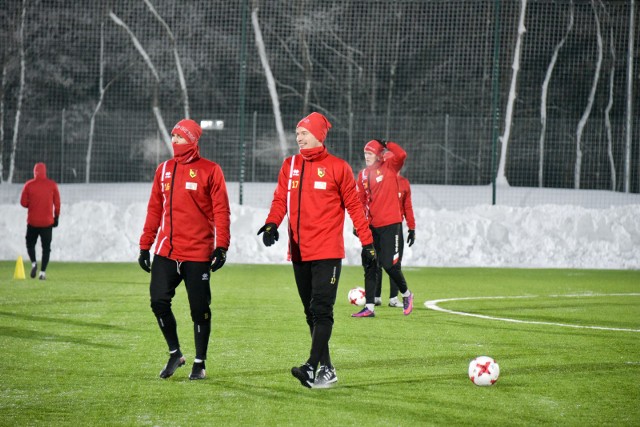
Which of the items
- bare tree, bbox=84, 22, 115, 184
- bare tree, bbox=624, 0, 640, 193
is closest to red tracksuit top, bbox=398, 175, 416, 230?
bare tree, bbox=624, 0, 640, 193

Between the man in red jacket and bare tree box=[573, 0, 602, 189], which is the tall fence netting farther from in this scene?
the man in red jacket

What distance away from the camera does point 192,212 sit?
7.99 meters

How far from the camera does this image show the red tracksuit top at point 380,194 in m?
12.9

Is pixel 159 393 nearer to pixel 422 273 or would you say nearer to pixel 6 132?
pixel 422 273

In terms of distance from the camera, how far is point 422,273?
68.4 feet

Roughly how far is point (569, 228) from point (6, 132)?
16.1 metres

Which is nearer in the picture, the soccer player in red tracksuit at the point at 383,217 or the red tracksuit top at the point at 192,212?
the red tracksuit top at the point at 192,212

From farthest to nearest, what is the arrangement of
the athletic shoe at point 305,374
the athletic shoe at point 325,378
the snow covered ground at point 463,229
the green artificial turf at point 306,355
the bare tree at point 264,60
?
1. the bare tree at point 264,60
2. the snow covered ground at point 463,229
3. the athletic shoe at point 325,378
4. the athletic shoe at point 305,374
5. the green artificial turf at point 306,355

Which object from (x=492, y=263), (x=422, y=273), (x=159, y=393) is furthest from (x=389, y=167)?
(x=492, y=263)

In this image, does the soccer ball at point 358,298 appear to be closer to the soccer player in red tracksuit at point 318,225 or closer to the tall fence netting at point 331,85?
the soccer player in red tracksuit at point 318,225

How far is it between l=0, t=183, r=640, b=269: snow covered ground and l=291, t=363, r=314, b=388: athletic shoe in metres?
15.9

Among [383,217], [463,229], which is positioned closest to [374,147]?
[383,217]

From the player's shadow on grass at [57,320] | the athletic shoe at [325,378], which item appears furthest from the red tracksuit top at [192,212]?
the player's shadow on grass at [57,320]

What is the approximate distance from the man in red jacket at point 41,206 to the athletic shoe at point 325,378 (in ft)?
37.3
